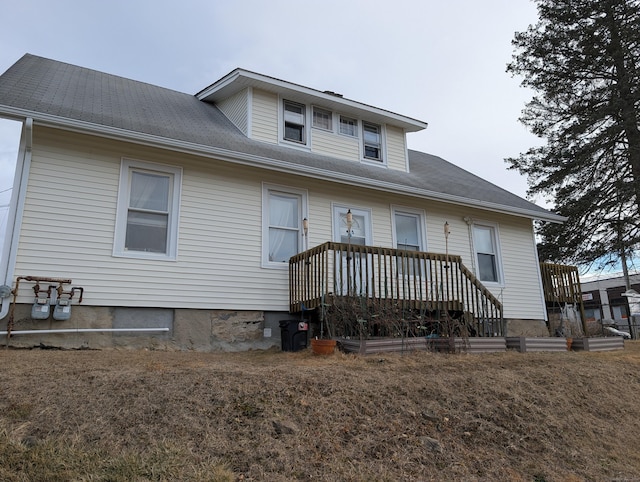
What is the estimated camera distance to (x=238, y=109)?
10547mm

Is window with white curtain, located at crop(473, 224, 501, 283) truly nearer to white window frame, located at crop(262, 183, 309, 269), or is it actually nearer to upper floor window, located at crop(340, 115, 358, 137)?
upper floor window, located at crop(340, 115, 358, 137)

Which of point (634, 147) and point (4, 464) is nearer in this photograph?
point (4, 464)

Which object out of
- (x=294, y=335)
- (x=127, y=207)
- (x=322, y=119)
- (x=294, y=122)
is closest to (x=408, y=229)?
(x=322, y=119)

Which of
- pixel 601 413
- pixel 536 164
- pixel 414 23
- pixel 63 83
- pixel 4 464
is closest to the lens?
pixel 4 464

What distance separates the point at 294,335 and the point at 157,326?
217cm

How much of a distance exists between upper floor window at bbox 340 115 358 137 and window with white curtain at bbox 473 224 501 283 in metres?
3.67

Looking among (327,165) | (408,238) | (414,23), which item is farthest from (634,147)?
(327,165)

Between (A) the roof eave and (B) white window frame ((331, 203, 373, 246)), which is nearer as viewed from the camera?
(B) white window frame ((331, 203, 373, 246))

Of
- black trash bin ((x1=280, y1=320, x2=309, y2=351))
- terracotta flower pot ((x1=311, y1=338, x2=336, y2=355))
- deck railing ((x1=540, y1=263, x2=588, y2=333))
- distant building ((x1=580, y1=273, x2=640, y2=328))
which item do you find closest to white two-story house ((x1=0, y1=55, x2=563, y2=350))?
black trash bin ((x1=280, y1=320, x2=309, y2=351))

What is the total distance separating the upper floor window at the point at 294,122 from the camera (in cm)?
1044

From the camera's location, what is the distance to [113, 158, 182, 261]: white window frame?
24.3 ft

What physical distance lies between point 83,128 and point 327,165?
450cm

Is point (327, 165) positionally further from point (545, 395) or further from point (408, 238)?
point (545, 395)

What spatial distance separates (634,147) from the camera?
48.9 feet
